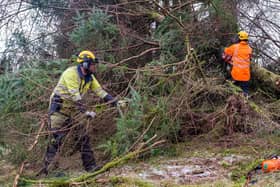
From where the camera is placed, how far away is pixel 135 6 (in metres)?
7.15

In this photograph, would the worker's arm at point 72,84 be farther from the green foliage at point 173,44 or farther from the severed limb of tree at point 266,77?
the severed limb of tree at point 266,77

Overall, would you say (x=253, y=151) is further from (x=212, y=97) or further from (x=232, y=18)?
(x=232, y=18)

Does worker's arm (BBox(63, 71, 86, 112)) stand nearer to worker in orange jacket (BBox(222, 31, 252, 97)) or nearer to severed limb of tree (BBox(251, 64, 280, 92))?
worker in orange jacket (BBox(222, 31, 252, 97))

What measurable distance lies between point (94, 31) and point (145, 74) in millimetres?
1380

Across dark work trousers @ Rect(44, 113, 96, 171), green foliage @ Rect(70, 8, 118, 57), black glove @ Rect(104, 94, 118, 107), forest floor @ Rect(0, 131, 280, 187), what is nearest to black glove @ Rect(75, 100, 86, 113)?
dark work trousers @ Rect(44, 113, 96, 171)

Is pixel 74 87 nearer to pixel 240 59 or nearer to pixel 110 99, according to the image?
pixel 110 99

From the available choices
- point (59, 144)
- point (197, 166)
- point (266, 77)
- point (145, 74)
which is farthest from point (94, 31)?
point (266, 77)

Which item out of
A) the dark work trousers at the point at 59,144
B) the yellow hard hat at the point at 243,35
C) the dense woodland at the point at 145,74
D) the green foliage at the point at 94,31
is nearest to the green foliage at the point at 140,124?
the dense woodland at the point at 145,74

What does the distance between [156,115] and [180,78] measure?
85 cm

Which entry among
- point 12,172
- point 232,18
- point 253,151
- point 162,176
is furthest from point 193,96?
point 12,172

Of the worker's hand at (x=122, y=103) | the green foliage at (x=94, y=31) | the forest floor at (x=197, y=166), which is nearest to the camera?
the forest floor at (x=197, y=166)

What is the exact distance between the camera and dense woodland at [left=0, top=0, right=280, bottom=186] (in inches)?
210

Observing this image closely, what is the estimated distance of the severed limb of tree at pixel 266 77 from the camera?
675 centimetres

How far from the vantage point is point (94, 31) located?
6469 millimetres
